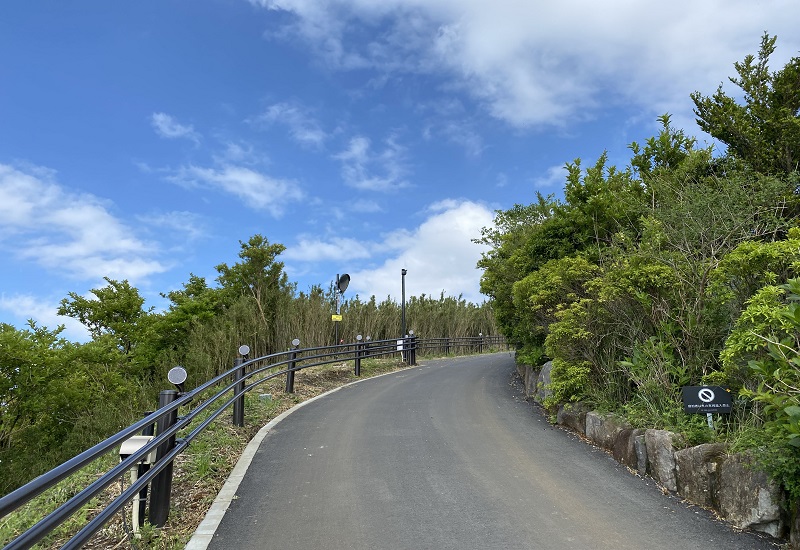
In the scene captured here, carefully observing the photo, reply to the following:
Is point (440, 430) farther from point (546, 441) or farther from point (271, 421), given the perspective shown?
point (271, 421)

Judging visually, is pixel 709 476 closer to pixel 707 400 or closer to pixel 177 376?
pixel 707 400

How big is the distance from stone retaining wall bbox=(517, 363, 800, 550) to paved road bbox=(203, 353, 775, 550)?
0.51 ft

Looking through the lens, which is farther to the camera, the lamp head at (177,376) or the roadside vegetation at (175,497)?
the lamp head at (177,376)

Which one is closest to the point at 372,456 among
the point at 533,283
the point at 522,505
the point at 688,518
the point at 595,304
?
the point at 522,505

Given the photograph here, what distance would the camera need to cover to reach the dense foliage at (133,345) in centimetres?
1691

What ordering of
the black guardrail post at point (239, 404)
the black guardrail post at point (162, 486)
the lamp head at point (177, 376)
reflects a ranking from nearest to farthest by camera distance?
1. the black guardrail post at point (162, 486)
2. the lamp head at point (177, 376)
3. the black guardrail post at point (239, 404)

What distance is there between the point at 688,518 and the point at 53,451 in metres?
20.8

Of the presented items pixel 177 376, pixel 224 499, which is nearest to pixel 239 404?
pixel 224 499

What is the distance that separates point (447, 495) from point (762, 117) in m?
14.1

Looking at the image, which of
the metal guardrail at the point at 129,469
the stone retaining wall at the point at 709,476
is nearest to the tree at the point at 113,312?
the metal guardrail at the point at 129,469

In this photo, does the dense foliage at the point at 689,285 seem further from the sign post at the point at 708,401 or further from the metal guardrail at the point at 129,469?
the metal guardrail at the point at 129,469

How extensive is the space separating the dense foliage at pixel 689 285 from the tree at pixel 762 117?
0.11ft

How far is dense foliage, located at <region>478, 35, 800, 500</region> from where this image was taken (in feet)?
15.5

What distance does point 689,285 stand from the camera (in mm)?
6734
